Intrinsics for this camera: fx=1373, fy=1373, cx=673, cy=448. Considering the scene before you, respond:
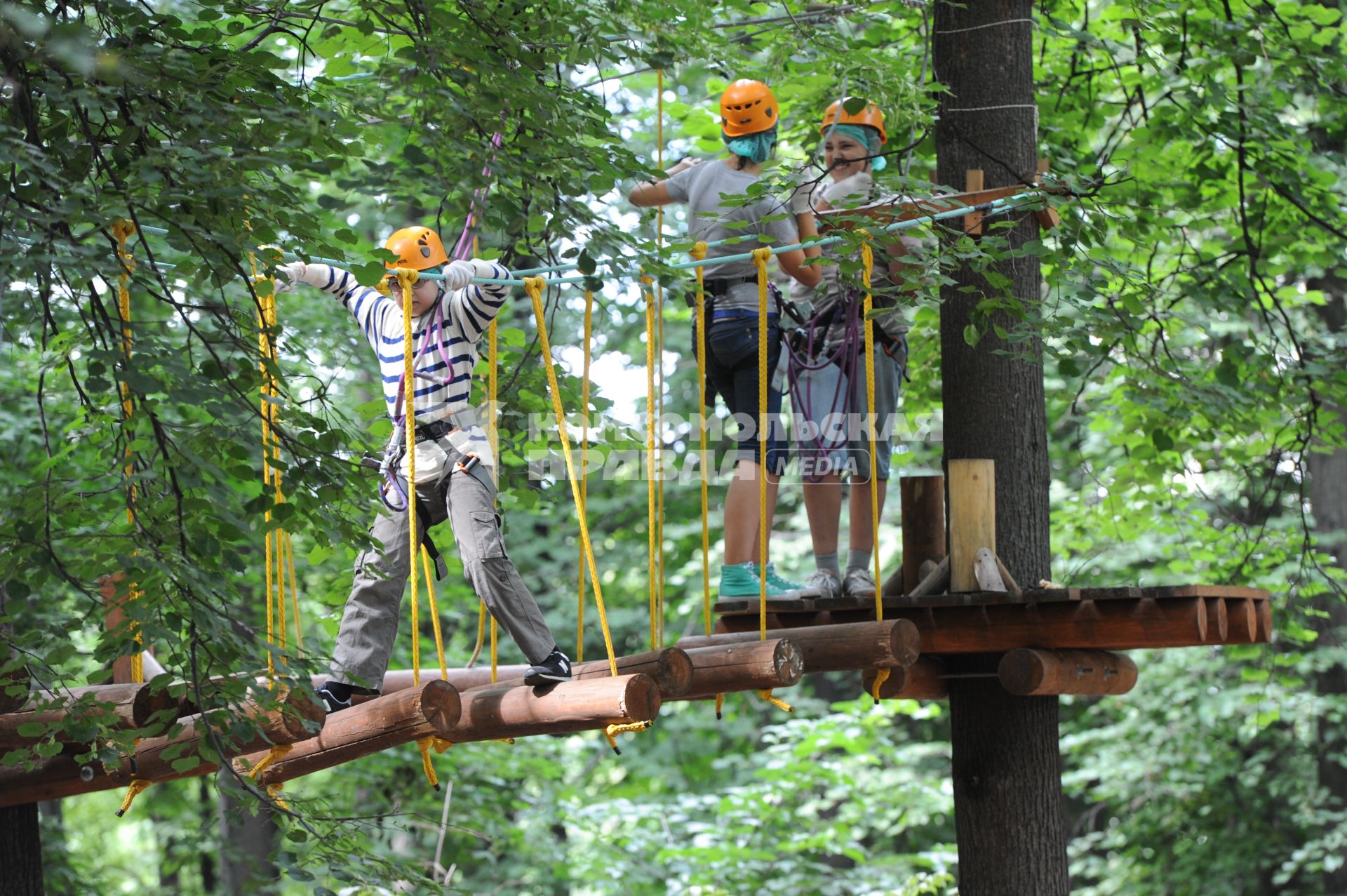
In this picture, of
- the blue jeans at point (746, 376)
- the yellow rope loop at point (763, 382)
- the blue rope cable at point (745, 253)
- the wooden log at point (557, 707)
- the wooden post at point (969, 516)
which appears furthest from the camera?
the blue jeans at point (746, 376)

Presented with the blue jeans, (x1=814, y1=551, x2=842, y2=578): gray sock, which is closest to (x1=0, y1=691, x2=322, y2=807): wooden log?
the blue jeans

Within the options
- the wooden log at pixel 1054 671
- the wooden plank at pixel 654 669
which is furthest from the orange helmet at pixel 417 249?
the wooden log at pixel 1054 671

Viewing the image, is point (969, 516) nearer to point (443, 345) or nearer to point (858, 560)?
point (858, 560)

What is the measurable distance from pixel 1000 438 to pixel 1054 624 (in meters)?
0.89

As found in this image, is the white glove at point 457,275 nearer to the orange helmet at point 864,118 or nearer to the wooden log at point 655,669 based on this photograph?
the wooden log at point 655,669

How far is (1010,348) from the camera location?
527 cm

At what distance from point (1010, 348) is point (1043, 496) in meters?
0.58

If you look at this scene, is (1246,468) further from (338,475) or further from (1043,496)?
(338,475)

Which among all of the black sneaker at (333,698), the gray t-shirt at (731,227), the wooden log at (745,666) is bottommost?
the black sneaker at (333,698)

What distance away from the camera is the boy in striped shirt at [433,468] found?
390 centimetres

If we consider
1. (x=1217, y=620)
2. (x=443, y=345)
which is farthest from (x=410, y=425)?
(x=1217, y=620)

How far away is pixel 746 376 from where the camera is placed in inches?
193

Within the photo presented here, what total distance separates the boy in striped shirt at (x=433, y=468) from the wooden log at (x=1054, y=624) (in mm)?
1091

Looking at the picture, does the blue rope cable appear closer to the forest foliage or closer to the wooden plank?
the forest foliage
